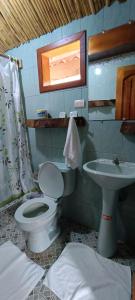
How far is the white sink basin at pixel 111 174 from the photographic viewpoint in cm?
109

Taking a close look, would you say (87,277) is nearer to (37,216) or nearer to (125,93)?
(37,216)

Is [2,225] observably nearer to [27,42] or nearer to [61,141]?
[61,141]

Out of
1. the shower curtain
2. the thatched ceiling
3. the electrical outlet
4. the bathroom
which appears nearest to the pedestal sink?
the bathroom

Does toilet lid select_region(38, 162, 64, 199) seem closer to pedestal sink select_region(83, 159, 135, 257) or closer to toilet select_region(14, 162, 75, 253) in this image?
toilet select_region(14, 162, 75, 253)

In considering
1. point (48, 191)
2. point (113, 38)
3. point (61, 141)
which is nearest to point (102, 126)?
point (61, 141)

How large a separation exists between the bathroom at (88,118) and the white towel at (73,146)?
13cm

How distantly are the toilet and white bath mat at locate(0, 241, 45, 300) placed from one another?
139mm

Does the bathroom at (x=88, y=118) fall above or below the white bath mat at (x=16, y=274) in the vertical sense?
above

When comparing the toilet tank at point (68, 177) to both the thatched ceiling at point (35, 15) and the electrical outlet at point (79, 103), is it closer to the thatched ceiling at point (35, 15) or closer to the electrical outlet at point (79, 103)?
the electrical outlet at point (79, 103)

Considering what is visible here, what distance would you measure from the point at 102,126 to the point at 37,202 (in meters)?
0.98

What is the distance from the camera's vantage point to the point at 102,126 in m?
1.46

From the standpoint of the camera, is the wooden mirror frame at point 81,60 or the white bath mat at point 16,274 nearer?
the white bath mat at point 16,274

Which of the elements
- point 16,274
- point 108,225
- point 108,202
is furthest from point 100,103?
point 16,274

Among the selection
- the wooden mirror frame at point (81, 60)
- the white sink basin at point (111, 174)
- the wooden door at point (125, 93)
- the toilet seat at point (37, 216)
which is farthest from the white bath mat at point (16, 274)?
the wooden mirror frame at point (81, 60)
